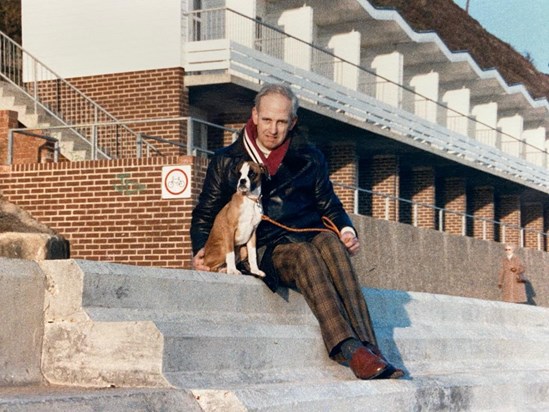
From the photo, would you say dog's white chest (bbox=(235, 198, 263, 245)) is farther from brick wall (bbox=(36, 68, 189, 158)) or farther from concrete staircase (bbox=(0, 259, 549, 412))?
brick wall (bbox=(36, 68, 189, 158))

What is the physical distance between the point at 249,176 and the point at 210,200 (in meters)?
0.52

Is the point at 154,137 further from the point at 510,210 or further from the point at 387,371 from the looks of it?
the point at 510,210

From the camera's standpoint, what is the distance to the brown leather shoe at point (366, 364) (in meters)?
6.51

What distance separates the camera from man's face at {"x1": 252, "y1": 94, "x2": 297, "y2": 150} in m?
7.04

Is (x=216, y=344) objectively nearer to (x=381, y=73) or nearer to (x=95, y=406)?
(x=95, y=406)

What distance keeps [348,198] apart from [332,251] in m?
17.2

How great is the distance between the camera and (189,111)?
22000mm

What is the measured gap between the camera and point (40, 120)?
807 inches

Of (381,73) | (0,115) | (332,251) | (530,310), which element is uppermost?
(381,73)

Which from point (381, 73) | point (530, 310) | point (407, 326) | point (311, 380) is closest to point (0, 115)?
point (530, 310)

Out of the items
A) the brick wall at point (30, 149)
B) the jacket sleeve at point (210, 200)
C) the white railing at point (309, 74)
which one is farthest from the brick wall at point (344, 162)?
the jacket sleeve at point (210, 200)

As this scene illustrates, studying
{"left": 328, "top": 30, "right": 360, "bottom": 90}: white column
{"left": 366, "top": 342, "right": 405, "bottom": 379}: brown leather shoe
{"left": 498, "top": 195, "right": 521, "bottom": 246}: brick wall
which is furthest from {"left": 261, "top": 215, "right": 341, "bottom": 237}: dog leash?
{"left": 498, "top": 195, "right": 521, "bottom": 246}: brick wall

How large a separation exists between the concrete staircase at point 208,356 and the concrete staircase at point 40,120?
11706mm

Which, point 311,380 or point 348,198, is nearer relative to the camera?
point 311,380
